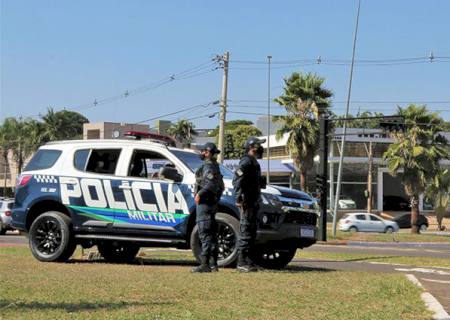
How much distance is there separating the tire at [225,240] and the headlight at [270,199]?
20.7 inches

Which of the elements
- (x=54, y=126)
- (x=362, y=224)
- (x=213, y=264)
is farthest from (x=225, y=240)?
(x=54, y=126)

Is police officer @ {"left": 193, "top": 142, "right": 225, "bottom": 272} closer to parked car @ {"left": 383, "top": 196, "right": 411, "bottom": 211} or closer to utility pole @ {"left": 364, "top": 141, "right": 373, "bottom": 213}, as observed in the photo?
utility pole @ {"left": 364, "top": 141, "right": 373, "bottom": 213}

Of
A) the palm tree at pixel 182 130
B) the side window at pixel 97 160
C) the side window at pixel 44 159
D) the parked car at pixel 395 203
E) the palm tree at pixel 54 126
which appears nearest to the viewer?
the side window at pixel 97 160

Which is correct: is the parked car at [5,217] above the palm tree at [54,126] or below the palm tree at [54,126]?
below

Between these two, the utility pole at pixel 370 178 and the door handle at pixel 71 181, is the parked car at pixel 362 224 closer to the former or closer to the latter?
the utility pole at pixel 370 178

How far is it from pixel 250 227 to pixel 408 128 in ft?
108

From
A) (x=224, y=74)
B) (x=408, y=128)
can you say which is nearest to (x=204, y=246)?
(x=224, y=74)

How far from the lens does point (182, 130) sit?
269 feet

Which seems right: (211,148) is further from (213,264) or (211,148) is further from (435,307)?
(435,307)

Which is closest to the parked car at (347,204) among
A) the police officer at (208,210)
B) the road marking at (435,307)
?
the police officer at (208,210)

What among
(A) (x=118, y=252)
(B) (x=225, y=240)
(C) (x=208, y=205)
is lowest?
(A) (x=118, y=252)

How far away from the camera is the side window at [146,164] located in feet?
34.4

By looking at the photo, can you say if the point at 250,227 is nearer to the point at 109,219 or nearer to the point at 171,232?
the point at 171,232

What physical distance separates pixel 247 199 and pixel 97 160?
3.12 metres
